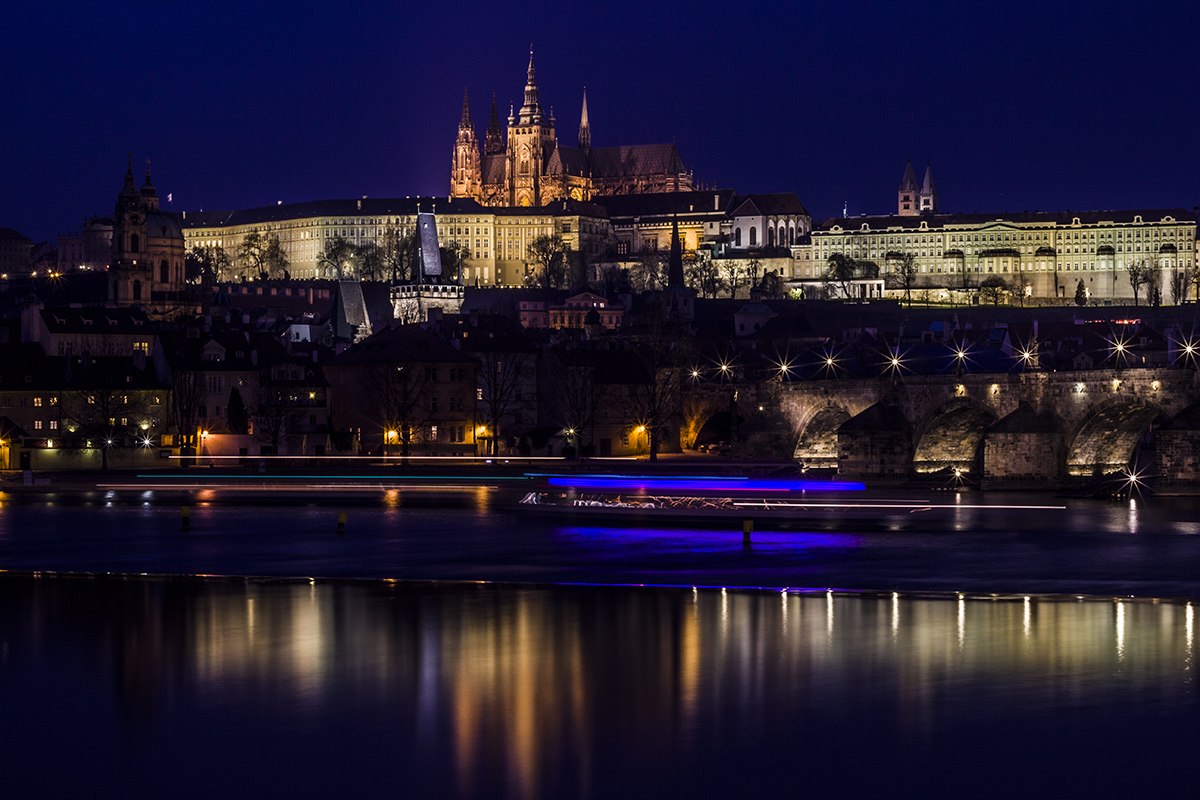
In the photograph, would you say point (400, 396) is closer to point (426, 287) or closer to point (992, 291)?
point (426, 287)

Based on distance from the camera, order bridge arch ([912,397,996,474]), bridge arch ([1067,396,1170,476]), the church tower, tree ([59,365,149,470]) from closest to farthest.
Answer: bridge arch ([1067,396,1170,476]) < bridge arch ([912,397,996,474]) < tree ([59,365,149,470]) < the church tower

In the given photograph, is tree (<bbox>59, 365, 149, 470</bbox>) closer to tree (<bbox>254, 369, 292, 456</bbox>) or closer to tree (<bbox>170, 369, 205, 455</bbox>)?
tree (<bbox>170, 369, 205, 455</bbox>)

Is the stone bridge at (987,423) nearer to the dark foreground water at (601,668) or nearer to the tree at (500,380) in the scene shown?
the dark foreground water at (601,668)

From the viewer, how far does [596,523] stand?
47031mm

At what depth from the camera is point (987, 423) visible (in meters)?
61.0

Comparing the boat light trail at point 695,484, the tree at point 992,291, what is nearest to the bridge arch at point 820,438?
the boat light trail at point 695,484

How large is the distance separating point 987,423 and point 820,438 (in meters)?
9.87

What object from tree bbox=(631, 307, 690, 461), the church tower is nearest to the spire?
the church tower

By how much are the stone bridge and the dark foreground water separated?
11898 millimetres

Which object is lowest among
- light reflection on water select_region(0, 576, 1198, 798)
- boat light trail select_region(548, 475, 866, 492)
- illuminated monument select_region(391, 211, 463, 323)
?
light reflection on water select_region(0, 576, 1198, 798)

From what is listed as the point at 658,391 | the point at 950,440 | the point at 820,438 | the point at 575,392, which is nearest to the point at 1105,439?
the point at 950,440

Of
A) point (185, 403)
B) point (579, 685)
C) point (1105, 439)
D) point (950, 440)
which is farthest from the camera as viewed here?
point (185, 403)

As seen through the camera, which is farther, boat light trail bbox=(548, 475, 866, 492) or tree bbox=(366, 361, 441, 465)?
tree bbox=(366, 361, 441, 465)

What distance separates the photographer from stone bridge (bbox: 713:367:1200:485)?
52750 millimetres
